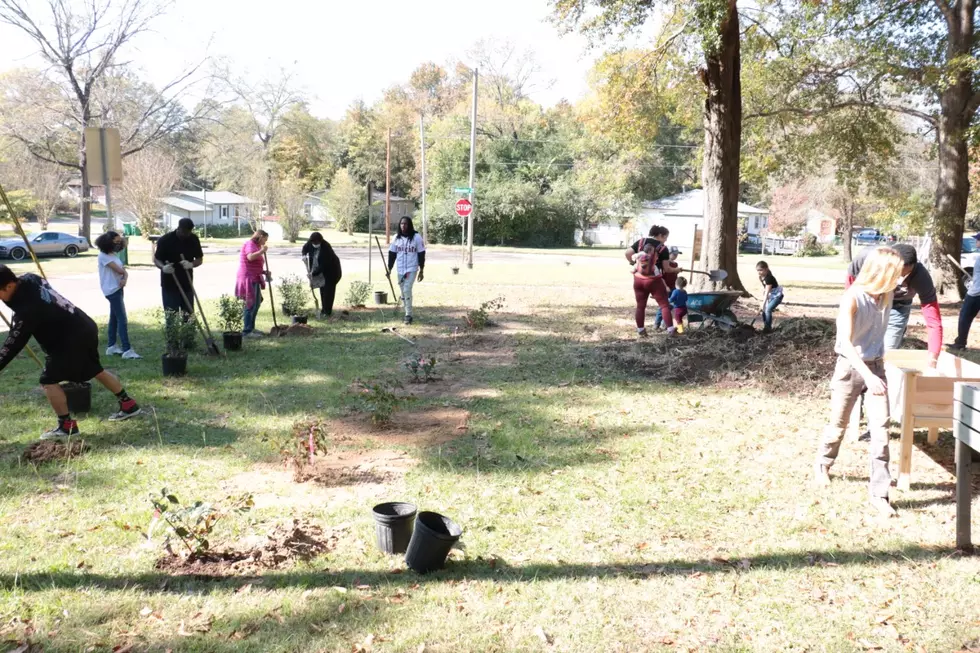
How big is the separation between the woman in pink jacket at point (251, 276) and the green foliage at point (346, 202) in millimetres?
47705

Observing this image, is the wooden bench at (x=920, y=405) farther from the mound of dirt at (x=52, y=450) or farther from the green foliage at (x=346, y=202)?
the green foliage at (x=346, y=202)

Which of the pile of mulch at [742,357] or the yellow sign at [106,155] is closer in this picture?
the pile of mulch at [742,357]

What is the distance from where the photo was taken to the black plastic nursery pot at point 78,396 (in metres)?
6.62

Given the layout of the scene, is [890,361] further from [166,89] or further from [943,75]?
[166,89]

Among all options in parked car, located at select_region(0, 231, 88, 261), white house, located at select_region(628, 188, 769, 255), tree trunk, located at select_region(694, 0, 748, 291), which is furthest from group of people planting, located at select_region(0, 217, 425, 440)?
white house, located at select_region(628, 188, 769, 255)

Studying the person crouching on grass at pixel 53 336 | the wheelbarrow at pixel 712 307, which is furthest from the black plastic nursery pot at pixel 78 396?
the wheelbarrow at pixel 712 307

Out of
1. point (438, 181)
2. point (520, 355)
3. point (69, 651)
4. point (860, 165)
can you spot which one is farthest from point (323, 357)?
point (438, 181)

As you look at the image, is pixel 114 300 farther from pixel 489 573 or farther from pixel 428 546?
pixel 489 573

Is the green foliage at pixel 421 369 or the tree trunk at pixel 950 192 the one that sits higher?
the tree trunk at pixel 950 192

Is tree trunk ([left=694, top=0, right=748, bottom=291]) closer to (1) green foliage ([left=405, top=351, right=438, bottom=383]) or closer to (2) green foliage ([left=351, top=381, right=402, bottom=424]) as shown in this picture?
(1) green foliage ([left=405, top=351, right=438, bottom=383])

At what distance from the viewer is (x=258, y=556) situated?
410 cm

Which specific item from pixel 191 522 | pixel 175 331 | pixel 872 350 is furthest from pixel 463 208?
pixel 191 522

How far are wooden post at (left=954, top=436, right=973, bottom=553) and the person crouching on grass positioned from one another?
6363 mm

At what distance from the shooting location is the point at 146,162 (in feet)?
129
